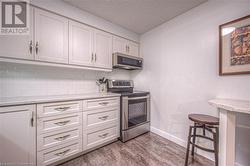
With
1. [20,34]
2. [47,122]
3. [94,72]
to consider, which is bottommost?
[47,122]

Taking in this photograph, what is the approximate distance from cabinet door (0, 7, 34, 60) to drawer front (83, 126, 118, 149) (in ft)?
4.69

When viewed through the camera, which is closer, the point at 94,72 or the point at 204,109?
the point at 204,109

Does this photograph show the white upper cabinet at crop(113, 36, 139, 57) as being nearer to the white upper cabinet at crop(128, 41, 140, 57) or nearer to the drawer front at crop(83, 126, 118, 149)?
the white upper cabinet at crop(128, 41, 140, 57)

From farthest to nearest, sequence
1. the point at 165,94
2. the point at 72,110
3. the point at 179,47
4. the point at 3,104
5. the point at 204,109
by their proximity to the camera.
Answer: the point at 165,94 < the point at 179,47 < the point at 204,109 < the point at 72,110 < the point at 3,104

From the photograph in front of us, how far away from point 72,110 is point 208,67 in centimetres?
214

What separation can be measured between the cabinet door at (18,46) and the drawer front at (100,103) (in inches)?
39.3

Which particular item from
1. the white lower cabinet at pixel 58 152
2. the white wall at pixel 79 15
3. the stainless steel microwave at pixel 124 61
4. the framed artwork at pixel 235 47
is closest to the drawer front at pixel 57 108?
the white lower cabinet at pixel 58 152

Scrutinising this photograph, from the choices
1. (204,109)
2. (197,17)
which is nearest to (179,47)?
(197,17)

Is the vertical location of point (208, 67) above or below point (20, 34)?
below

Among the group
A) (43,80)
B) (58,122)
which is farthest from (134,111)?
(43,80)

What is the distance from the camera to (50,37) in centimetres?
169

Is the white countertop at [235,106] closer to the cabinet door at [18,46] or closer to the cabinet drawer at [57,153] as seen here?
the cabinet drawer at [57,153]

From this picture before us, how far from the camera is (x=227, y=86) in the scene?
152cm

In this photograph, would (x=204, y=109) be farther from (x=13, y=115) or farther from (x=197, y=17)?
(x=13, y=115)
